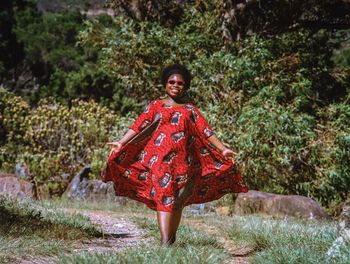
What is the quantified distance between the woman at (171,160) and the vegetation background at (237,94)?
206 inches

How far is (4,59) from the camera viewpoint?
18.9 metres

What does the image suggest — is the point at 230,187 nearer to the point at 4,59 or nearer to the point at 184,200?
the point at 184,200

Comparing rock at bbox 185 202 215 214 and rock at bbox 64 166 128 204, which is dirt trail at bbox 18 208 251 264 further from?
rock at bbox 64 166 128 204

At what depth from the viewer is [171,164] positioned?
4.81 meters

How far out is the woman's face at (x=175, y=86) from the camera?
197 inches

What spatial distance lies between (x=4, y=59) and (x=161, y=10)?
280 inches

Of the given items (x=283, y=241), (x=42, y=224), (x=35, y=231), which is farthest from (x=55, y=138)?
(x=283, y=241)

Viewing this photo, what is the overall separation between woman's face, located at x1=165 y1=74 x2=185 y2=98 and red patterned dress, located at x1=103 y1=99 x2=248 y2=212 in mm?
109

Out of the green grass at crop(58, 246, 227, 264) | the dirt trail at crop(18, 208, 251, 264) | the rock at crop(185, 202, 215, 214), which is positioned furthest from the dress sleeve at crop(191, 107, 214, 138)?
the rock at crop(185, 202, 215, 214)

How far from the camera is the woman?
482cm

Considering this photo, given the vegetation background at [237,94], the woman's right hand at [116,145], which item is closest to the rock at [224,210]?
the vegetation background at [237,94]

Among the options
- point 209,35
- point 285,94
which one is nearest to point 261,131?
point 285,94

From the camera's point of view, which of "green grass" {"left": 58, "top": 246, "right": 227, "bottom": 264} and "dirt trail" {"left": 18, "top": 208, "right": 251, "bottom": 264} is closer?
"green grass" {"left": 58, "top": 246, "right": 227, "bottom": 264}

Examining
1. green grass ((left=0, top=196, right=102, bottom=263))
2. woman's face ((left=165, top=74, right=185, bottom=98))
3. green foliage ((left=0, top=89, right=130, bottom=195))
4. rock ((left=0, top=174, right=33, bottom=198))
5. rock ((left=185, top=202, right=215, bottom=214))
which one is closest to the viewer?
green grass ((left=0, top=196, right=102, bottom=263))
